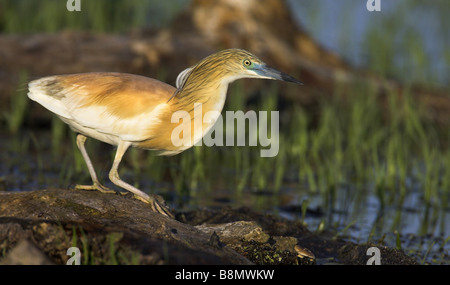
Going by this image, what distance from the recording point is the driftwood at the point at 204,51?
8.80 m

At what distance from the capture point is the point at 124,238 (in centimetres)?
375

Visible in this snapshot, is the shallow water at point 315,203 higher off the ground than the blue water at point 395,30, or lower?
lower

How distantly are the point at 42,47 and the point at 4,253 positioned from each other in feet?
18.2

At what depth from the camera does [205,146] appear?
8.19 metres

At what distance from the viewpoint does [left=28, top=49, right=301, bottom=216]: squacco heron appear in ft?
15.4

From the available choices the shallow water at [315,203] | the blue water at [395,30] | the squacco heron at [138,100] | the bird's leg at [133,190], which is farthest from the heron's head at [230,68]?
the blue water at [395,30]

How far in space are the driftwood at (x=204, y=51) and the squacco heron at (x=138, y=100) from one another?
12.7 feet

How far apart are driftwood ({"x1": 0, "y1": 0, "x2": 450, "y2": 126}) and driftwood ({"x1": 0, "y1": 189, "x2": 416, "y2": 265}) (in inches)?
168

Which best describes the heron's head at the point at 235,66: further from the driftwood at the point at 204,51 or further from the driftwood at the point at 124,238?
the driftwood at the point at 204,51

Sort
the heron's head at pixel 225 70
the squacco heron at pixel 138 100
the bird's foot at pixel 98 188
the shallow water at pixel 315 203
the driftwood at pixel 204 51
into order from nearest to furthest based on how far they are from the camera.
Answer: the squacco heron at pixel 138 100, the heron's head at pixel 225 70, the bird's foot at pixel 98 188, the shallow water at pixel 315 203, the driftwood at pixel 204 51

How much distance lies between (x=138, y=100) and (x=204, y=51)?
448cm

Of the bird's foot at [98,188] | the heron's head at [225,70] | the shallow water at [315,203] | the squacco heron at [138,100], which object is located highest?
the heron's head at [225,70]

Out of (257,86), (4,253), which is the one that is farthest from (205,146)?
(4,253)

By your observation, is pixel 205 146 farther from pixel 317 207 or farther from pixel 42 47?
pixel 42 47
